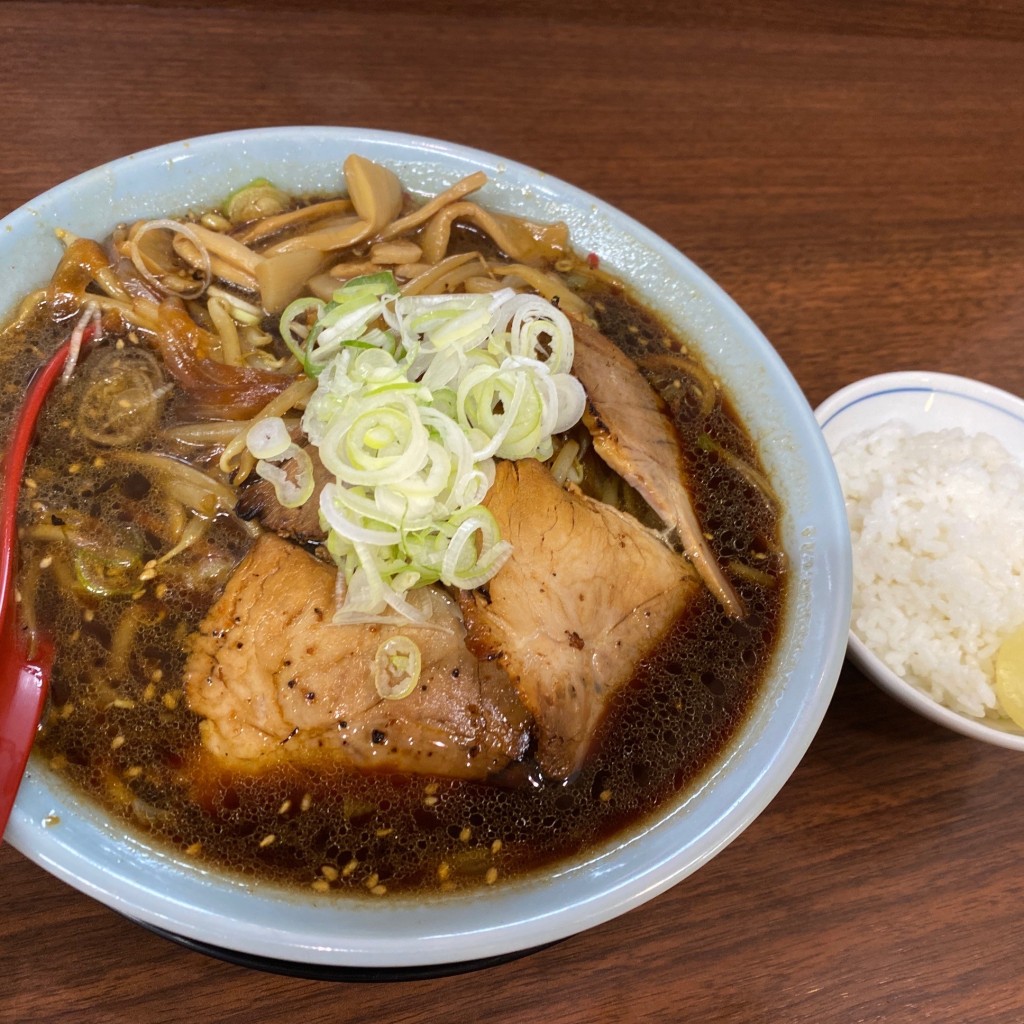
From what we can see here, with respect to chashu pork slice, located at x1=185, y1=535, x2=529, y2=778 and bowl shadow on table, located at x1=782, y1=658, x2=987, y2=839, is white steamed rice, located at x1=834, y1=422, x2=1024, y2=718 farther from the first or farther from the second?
chashu pork slice, located at x1=185, y1=535, x2=529, y2=778

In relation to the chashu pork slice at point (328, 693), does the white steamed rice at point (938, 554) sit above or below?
below

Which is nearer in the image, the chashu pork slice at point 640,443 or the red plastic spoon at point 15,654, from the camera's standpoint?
the red plastic spoon at point 15,654

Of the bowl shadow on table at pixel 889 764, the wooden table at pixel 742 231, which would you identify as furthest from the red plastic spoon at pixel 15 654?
the bowl shadow on table at pixel 889 764

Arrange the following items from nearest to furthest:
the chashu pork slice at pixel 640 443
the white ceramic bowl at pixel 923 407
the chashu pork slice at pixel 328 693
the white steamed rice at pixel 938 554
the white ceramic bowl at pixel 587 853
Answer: the white ceramic bowl at pixel 587 853
the chashu pork slice at pixel 328 693
the chashu pork slice at pixel 640 443
the white steamed rice at pixel 938 554
the white ceramic bowl at pixel 923 407

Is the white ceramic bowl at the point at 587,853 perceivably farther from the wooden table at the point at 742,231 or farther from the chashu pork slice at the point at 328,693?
the wooden table at the point at 742,231

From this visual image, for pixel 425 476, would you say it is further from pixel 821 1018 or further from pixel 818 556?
pixel 821 1018

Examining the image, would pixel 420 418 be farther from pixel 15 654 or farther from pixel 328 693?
pixel 15 654
